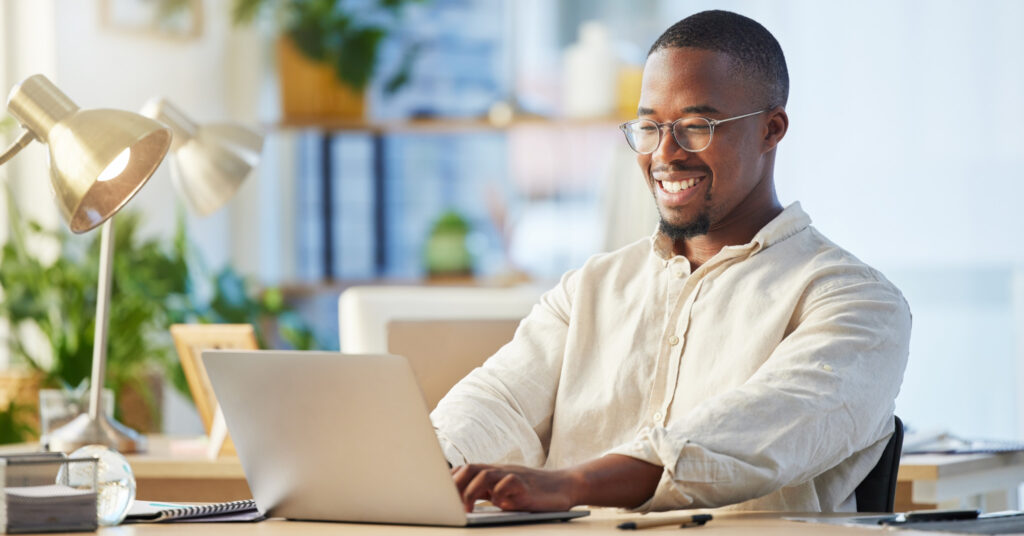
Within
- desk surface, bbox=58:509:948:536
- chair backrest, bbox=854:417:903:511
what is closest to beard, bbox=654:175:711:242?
chair backrest, bbox=854:417:903:511

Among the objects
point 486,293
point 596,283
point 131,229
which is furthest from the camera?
point 131,229

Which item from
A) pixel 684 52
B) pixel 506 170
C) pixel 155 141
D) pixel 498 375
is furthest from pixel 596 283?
pixel 506 170

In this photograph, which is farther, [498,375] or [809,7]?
[809,7]

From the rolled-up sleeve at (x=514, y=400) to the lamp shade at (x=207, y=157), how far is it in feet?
2.82

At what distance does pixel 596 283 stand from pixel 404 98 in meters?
3.49

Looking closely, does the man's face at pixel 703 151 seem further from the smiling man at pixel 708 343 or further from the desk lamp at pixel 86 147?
the desk lamp at pixel 86 147

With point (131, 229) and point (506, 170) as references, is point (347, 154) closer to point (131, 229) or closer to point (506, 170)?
point (506, 170)

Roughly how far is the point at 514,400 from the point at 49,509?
0.70 m

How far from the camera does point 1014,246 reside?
4527 mm

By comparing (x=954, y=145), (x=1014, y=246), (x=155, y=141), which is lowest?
(x=1014, y=246)

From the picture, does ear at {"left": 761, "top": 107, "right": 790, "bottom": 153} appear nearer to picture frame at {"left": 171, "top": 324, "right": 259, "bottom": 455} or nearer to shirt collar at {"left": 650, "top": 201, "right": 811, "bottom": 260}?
shirt collar at {"left": 650, "top": 201, "right": 811, "bottom": 260}

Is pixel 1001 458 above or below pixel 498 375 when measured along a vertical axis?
below

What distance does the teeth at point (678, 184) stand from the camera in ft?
6.39

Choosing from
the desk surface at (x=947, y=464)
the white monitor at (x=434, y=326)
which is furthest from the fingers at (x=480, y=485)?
the desk surface at (x=947, y=464)
